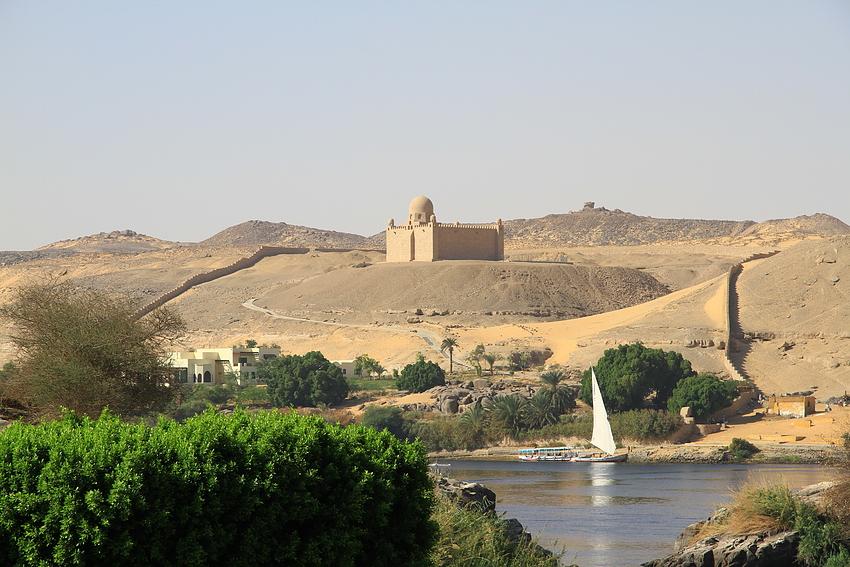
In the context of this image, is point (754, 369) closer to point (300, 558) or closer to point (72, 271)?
point (300, 558)

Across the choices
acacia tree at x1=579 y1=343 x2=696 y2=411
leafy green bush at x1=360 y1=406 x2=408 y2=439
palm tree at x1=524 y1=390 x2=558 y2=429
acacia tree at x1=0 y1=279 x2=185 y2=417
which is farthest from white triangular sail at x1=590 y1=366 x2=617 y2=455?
acacia tree at x1=0 y1=279 x2=185 y2=417

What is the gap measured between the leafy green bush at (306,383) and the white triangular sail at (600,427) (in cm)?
1074

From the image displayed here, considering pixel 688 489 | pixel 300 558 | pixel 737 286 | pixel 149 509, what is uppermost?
pixel 737 286

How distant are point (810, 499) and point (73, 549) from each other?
1145cm

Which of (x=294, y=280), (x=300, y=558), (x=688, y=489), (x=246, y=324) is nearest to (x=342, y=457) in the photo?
(x=300, y=558)

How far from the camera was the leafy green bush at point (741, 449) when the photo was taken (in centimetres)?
3534

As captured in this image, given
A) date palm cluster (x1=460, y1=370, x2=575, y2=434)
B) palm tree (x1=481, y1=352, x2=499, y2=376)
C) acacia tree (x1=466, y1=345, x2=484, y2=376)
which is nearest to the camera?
date palm cluster (x1=460, y1=370, x2=575, y2=434)

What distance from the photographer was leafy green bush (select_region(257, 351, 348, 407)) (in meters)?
41.8

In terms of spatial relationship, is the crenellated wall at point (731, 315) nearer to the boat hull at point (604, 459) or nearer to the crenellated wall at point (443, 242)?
the boat hull at point (604, 459)

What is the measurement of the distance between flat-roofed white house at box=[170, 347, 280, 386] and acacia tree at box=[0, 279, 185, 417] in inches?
1231

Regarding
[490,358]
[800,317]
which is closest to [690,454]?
[490,358]

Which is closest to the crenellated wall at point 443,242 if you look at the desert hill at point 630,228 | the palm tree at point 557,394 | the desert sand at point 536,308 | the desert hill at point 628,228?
the desert sand at point 536,308

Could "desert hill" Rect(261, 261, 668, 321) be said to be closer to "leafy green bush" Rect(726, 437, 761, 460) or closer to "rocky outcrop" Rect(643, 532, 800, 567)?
"leafy green bush" Rect(726, 437, 761, 460)

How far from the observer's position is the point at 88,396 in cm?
1388
